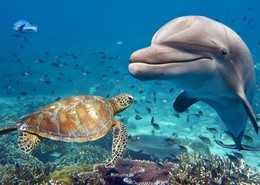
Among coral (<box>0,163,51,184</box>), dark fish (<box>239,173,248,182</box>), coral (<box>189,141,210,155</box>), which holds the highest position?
dark fish (<box>239,173,248,182</box>)

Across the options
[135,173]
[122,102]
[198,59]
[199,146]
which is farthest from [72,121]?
[199,146]

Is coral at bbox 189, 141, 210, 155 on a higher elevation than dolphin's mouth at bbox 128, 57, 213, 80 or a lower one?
lower

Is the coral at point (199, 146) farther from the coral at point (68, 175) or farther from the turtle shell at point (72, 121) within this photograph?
the turtle shell at point (72, 121)

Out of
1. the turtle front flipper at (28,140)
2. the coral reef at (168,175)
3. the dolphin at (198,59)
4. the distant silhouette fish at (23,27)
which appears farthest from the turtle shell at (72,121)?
the distant silhouette fish at (23,27)

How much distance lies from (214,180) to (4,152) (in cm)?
851

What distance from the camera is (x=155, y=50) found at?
282 centimetres

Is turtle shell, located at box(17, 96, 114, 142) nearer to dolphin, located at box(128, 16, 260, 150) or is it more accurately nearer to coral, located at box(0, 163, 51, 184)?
dolphin, located at box(128, 16, 260, 150)

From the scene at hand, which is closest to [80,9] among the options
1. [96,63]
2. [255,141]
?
[96,63]

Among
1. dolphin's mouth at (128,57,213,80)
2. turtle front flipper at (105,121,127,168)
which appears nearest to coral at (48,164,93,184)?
turtle front flipper at (105,121,127,168)

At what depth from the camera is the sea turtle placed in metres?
4.40

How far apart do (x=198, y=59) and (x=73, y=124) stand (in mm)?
2443

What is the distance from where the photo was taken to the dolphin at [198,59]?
279cm

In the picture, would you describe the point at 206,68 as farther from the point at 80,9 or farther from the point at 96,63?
the point at 80,9

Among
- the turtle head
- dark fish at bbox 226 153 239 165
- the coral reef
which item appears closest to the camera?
the turtle head
